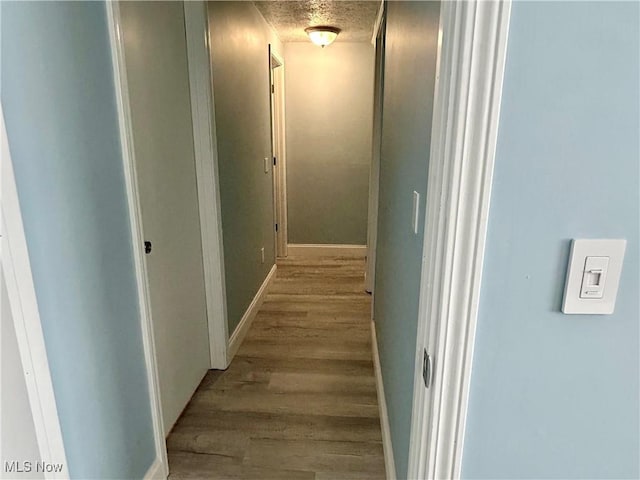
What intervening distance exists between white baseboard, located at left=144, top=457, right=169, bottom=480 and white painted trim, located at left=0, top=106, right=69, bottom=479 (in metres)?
0.54

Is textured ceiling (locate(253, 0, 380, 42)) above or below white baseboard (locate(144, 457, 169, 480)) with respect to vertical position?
above

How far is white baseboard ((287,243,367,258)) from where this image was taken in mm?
4785

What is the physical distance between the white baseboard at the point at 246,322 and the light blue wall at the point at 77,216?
3.69 ft

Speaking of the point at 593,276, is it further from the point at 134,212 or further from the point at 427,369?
the point at 134,212

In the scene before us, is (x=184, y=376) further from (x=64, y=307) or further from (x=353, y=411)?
(x=64, y=307)

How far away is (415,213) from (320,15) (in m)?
2.86

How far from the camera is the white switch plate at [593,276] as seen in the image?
62 cm

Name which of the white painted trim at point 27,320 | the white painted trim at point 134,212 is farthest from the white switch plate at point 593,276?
the white painted trim at point 134,212

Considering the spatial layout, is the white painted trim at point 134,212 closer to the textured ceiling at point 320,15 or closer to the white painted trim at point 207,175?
the white painted trim at point 207,175

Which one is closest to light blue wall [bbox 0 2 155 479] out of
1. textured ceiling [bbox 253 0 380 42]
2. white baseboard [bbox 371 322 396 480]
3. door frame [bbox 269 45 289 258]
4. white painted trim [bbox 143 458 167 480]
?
white painted trim [bbox 143 458 167 480]

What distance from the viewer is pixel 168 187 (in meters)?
1.86

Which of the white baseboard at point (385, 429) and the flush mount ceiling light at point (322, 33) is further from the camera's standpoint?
the flush mount ceiling light at point (322, 33)

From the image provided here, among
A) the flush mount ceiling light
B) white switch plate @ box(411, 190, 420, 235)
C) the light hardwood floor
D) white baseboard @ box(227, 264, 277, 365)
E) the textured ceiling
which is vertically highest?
the textured ceiling

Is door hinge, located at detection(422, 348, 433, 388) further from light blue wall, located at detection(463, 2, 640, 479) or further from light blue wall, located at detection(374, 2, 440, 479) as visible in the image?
light blue wall, located at detection(374, 2, 440, 479)
